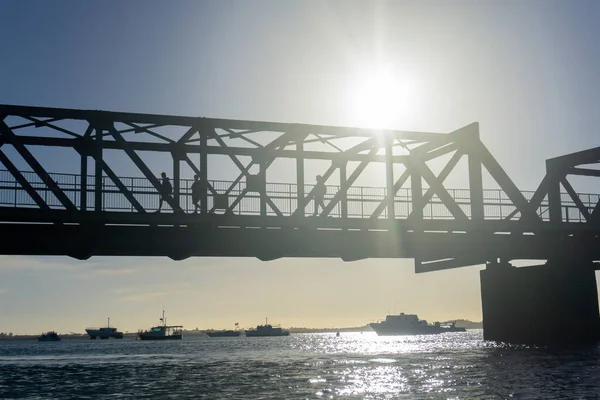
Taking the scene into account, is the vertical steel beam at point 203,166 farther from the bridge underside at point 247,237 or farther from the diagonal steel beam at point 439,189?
the diagonal steel beam at point 439,189

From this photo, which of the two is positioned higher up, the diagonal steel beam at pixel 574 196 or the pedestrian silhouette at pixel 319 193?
the diagonal steel beam at pixel 574 196

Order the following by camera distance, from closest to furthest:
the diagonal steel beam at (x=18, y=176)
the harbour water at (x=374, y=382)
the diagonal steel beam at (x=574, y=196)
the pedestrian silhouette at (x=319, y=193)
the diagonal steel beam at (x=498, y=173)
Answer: the harbour water at (x=374, y=382)
the diagonal steel beam at (x=18, y=176)
the pedestrian silhouette at (x=319, y=193)
the diagonal steel beam at (x=498, y=173)
the diagonal steel beam at (x=574, y=196)

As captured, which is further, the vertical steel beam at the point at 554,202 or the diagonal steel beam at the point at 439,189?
the vertical steel beam at the point at 554,202

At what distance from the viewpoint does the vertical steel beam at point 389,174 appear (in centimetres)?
4447

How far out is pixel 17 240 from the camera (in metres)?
37.7

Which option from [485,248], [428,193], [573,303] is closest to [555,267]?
[573,303]

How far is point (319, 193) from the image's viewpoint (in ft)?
143

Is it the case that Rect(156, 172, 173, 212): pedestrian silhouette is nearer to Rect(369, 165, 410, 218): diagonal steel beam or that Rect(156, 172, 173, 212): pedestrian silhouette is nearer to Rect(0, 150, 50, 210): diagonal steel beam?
Rect(0, 150, 50, 210): diagonal steel beam

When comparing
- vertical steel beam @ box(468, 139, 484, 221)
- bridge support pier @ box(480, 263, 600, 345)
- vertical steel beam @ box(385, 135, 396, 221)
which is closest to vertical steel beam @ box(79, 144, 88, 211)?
vertical steel beam @ box(385, 135, 396, 221)

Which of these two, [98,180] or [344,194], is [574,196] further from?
[98,180]

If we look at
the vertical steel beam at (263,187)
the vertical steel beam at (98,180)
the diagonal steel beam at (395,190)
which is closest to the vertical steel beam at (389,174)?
the diagonal steel beam at (395,190)

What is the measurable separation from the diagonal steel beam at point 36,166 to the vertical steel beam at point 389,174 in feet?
57.0

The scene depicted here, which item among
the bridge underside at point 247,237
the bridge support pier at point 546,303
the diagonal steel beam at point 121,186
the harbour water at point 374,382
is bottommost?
the harbour water at point 374,382

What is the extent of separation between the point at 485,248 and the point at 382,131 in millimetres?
10377
